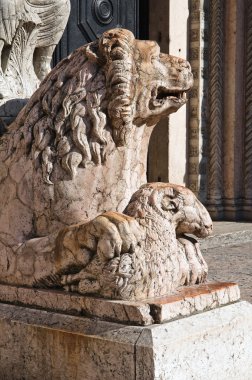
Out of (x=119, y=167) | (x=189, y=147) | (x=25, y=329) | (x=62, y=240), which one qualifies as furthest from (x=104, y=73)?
(x=189, y=147)

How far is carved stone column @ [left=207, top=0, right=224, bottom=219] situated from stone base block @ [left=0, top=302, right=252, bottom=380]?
533 centimetres

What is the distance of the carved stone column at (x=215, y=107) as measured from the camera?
8000mm

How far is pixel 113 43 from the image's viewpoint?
277 cm

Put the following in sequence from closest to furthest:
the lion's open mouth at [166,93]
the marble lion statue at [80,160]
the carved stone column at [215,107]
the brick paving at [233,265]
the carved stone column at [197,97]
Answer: the marble lion statue at [80,160] < the lion's open mouth at [166,93] < the brick paving at [233,265] < the carved stone column at [197,97] < the carved stone column at [215,107]

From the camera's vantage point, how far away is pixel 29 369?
2.63m

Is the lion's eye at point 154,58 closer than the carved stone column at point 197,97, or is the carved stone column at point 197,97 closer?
the lion's eye at point 154,58

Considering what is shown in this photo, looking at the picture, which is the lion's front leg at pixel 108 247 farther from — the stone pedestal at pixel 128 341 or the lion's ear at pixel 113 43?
the lion's ear at pixel 113 43

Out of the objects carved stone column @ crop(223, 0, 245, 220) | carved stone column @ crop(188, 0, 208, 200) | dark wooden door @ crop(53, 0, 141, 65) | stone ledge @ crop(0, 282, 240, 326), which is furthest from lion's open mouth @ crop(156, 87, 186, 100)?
carved stone column @ crop(223, 0, 245, 220)

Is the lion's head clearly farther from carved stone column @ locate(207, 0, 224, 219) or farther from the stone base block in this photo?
carved stone column @ locate(207, 0, 224, 219)

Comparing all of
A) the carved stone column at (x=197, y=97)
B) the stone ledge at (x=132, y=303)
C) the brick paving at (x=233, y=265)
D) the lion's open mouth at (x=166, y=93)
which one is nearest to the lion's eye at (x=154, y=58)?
the lion's open mouth at (x=166, y=93)

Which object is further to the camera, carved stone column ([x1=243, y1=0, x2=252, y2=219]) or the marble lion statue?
carved stone column ([x1=243, y1=0, x2=252, y2=219])

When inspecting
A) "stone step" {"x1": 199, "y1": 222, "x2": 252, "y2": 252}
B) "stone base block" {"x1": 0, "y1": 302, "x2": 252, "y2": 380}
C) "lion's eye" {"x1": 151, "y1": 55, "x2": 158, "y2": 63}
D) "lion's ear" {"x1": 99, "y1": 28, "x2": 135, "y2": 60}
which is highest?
"lion's ear" {"x1": 99, "y1": 28, "x2": 135, "y2": 60}

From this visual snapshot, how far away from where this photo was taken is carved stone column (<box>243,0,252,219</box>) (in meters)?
8.23

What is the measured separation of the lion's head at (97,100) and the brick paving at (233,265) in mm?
1499
